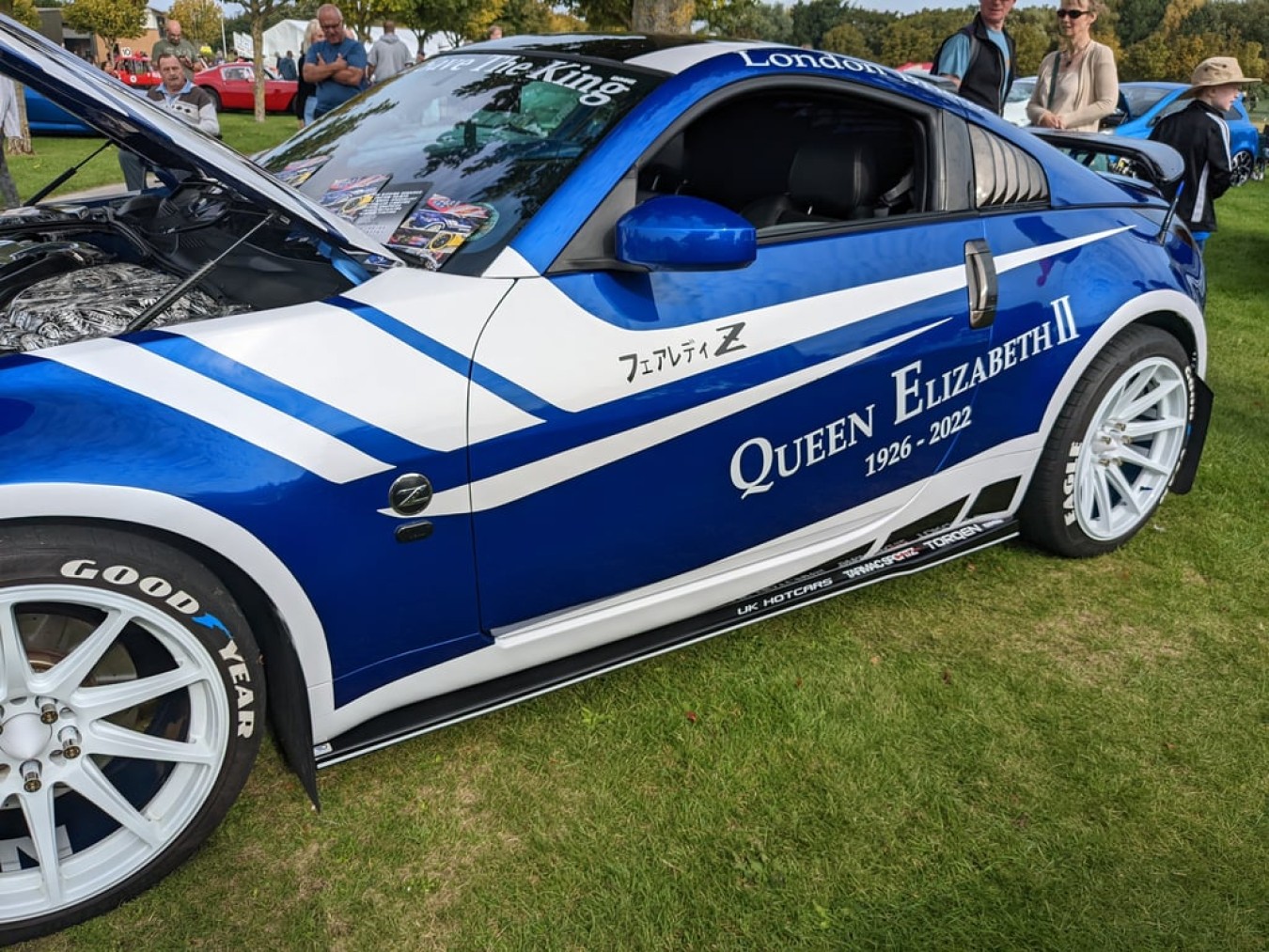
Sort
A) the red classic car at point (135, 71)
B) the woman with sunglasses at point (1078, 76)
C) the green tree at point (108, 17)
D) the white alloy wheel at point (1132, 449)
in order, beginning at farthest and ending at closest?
the green tree at point (108, 17) → the red classic car at point (135, 71) → the woman with sunglasses at point (1078, 76) → the white alloy wheel at point (1132, 449)

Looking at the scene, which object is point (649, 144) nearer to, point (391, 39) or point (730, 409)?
point (730, 409)

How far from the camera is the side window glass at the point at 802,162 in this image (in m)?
2.65

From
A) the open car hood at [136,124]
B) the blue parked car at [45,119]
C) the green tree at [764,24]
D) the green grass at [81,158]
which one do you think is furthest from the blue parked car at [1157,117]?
the green tree at [764,24]

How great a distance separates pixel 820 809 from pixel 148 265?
1959mm

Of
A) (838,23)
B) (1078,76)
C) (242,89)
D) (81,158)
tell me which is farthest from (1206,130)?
(838,23)

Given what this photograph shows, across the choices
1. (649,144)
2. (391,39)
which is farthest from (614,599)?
(391,39)

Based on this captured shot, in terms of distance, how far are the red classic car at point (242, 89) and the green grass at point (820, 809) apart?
24.8 meters

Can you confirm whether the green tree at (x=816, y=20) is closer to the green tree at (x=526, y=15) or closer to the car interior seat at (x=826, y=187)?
the green tree at (x=526, y=15)

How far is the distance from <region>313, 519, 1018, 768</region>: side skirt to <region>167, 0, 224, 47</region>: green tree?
55.6 m

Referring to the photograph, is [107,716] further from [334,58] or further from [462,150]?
[334,58]

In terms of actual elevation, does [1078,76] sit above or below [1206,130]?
above

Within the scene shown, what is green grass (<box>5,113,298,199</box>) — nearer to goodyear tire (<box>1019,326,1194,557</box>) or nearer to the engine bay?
the engine bay

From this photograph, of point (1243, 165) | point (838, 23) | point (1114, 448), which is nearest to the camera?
point (1114, 448)

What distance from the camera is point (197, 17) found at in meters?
51.0
